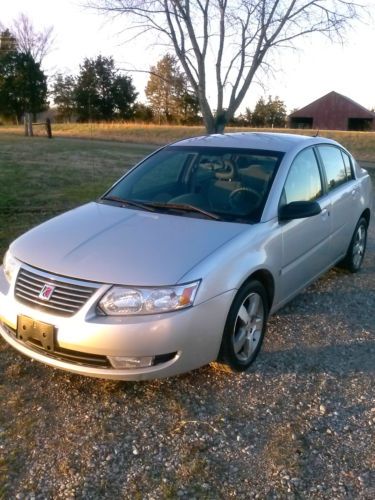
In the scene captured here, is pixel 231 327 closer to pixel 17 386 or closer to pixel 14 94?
pixel 17 386

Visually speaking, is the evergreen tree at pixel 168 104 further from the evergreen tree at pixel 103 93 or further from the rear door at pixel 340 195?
the rear door at pixel 340 195

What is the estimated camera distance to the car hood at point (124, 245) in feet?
9.76

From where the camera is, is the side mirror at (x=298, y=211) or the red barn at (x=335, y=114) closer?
the side mirror at (x=298, y=211)

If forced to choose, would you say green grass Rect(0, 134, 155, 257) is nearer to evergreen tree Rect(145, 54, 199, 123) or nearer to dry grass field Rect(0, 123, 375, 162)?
dry grass field Rect(0, 123, 375, 162)

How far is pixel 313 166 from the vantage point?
459 centimetres

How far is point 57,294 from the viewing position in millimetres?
2957

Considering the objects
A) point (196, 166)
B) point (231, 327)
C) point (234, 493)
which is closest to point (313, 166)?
point (196, 166)

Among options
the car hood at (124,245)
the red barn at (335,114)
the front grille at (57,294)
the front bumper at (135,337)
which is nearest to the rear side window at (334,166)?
the car hood at (124,245)

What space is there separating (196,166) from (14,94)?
48406 mm

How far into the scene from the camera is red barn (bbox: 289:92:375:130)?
2084 inches

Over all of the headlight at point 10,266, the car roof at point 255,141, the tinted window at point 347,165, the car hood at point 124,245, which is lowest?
the headlight at point 10,266

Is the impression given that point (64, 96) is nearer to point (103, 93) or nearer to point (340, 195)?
point (103, 93)

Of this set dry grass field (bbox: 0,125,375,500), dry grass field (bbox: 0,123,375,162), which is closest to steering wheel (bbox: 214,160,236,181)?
dry grass field (bbox: 0,125,375,500)

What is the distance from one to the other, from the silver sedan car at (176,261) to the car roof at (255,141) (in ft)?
0.06
